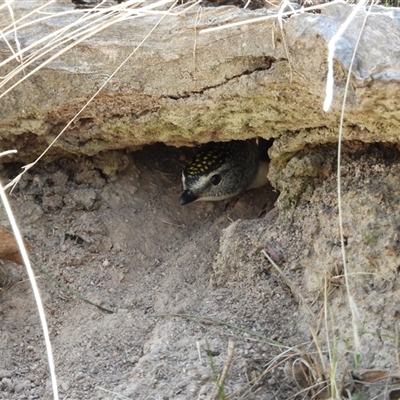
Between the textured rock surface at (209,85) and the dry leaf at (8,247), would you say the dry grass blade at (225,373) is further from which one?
the dry leaf at (8,247)

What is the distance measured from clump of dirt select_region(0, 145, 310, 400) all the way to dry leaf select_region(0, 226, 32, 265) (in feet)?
0.49

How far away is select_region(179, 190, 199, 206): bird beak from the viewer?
140 inches

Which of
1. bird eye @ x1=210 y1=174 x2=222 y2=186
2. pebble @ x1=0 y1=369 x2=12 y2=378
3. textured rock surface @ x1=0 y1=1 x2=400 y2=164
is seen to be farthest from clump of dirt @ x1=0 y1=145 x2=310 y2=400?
textured rock surface @ x1=0 y1=1 x2=400 y2=164

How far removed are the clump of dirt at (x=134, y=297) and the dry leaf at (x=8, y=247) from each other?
151 mm

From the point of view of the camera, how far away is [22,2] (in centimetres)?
298

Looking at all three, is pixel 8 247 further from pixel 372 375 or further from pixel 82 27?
pixel 372 375

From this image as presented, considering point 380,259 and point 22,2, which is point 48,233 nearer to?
point 22,2

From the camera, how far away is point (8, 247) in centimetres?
286

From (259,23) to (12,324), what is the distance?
144 centimetres

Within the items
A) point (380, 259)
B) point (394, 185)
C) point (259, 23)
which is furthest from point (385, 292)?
point (259, 23)

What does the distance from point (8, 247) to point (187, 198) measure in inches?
39.1

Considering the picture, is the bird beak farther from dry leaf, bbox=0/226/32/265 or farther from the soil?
dry leaf, bbox=0/226/32/265

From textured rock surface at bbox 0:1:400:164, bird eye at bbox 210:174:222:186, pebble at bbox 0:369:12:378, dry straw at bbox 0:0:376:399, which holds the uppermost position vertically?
dry straw at bbox 0:0:376:399

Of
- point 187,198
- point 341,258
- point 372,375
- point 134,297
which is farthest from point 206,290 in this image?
point 372,375
